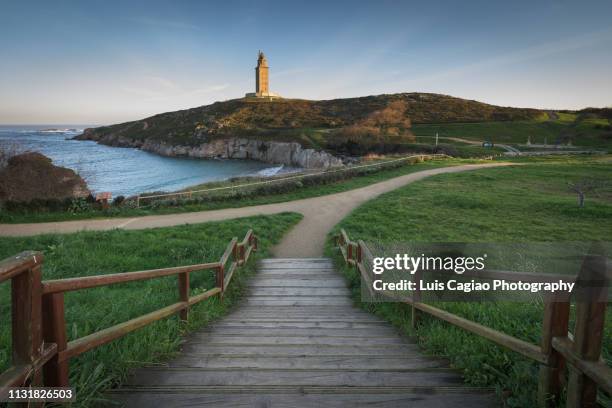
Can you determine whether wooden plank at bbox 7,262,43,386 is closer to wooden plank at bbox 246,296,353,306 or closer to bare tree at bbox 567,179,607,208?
wooden plank at bbox 246,296,353,306

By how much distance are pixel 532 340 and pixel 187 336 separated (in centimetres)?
378

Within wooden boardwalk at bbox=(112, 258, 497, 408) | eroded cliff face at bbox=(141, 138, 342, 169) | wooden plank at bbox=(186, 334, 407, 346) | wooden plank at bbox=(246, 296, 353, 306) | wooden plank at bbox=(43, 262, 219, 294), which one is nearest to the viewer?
wooden plank at bbox=(43, 262, 219, 294)

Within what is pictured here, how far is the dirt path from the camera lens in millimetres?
12289

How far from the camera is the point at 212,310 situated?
5402 mm

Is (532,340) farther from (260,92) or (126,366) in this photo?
(260,92)

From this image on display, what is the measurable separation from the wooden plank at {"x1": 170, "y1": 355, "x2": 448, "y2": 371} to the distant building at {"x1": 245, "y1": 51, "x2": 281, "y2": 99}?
138 metres

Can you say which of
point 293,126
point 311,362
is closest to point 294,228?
point 311,362

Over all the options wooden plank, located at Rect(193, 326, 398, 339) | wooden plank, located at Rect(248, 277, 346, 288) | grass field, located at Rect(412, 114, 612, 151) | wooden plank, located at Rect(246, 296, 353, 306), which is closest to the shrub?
wooden plank, located at Rect(248, 277, 346, 288)

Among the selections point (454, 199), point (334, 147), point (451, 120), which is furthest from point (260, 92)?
point (454, 199)

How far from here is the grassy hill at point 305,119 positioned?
206ft

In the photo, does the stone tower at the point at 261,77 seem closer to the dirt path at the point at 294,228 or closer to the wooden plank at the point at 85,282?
the dirt path at the point at 294,228

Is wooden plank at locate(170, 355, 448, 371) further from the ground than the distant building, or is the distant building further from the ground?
the distant building

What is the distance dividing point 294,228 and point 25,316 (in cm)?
1203

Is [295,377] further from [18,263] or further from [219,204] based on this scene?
[219,204]
